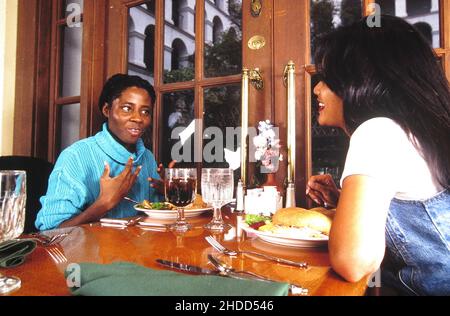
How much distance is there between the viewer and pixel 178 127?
7.26 ft

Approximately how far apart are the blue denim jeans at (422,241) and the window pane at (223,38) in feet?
4.42

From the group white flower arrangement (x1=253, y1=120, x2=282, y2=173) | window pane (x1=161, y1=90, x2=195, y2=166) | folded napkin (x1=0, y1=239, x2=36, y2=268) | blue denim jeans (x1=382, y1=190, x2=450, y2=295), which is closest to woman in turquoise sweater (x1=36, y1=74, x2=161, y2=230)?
window pane (x1=161, y1=90, x2=195, y2=166)

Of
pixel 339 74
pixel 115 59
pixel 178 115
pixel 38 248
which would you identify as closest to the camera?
pixel 38 248

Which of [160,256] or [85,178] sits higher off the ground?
[85,178]

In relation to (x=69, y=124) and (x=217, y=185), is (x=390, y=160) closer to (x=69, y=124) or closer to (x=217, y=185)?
(x=217, y=185)

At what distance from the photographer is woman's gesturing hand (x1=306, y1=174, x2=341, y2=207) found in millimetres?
1266

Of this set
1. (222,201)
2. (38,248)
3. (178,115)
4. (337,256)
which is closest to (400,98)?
(337,256)

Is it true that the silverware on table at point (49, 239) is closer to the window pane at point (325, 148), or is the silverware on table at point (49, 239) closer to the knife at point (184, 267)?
the knife at point (184, 267)

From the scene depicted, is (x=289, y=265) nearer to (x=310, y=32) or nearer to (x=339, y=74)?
(x=339, y=74)

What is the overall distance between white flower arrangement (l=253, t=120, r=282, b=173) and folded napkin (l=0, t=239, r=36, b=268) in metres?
0.96

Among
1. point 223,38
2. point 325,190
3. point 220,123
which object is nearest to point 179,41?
point 223,38

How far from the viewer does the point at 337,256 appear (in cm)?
66

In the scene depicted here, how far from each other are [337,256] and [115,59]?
213 cm

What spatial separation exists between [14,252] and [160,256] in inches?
12.0
